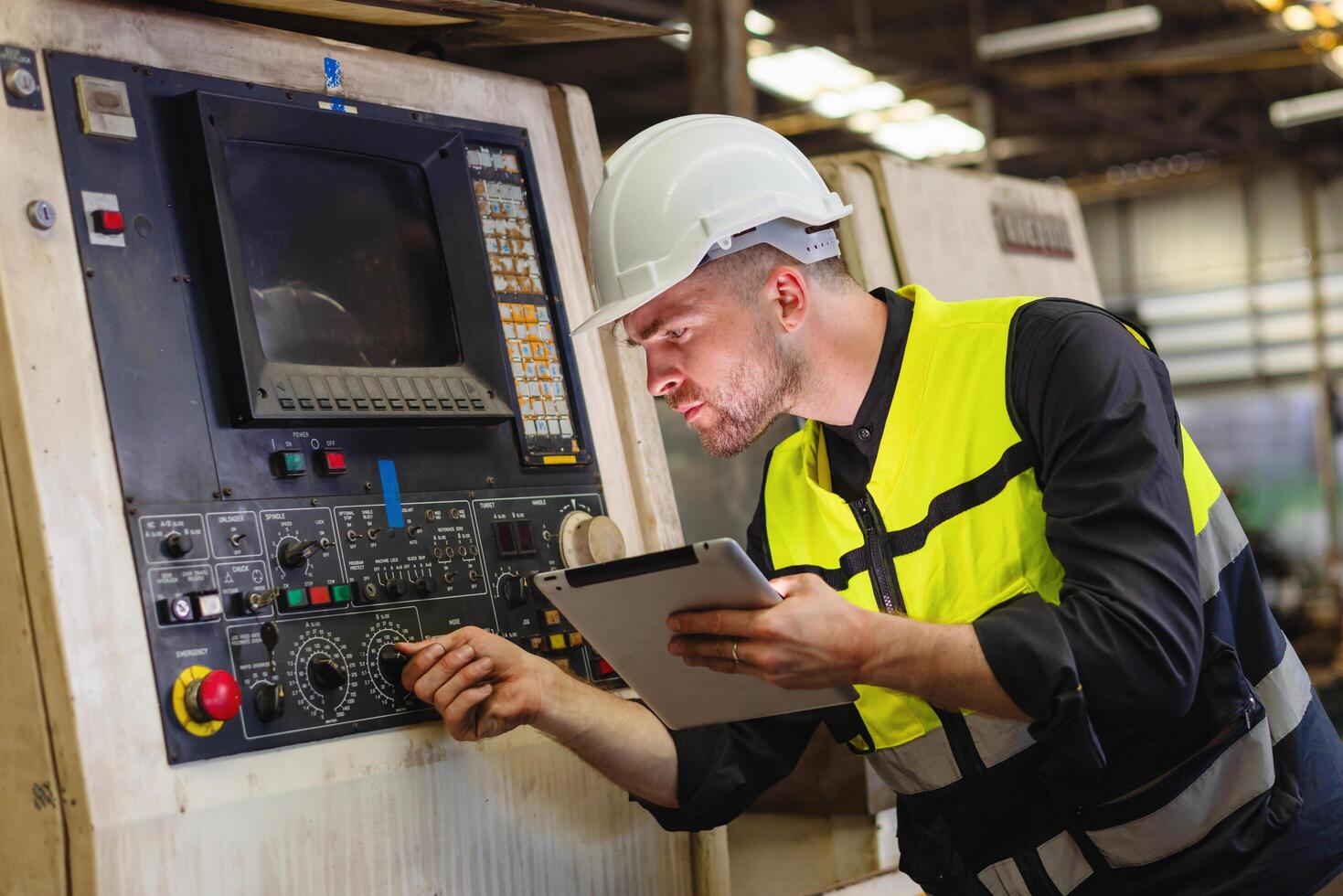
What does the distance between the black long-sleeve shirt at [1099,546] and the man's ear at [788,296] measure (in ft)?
0.86

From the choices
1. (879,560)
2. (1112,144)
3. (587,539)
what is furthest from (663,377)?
(1112,144)

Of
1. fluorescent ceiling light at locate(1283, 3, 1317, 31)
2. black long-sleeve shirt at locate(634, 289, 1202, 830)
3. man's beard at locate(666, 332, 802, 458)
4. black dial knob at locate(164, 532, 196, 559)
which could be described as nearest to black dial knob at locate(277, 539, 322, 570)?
black dial knob at locate(164, 532, 196, 559)

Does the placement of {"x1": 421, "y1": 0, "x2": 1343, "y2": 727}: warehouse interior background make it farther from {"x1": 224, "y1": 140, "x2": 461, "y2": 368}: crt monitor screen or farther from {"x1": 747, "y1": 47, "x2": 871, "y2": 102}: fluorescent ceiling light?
{"x1": 224, "y1": 140, "x2": 461, "y2": 368}: crt monitor screen

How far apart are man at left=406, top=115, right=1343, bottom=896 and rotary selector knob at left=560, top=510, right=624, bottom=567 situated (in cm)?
17

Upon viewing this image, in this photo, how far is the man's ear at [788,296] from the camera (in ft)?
5.48

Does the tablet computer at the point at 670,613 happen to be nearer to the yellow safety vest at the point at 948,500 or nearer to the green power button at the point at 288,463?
the yellow safety vest at the point at 948,500

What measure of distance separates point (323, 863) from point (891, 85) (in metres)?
7.19

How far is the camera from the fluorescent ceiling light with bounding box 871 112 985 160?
8506 mm

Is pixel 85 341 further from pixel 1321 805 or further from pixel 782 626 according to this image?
pixel 1321 805

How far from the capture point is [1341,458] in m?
12.2

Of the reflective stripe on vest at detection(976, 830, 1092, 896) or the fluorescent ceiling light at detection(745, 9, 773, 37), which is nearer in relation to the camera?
the reflective stripe on vest at detection(976, 830, 1092, 896)

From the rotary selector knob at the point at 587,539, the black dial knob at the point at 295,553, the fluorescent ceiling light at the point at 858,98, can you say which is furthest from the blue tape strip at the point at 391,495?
the fluorescent ceiling light at the point at 858,98

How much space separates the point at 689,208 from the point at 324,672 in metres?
0.66

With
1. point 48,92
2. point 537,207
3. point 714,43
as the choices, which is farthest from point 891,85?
point 48,92
